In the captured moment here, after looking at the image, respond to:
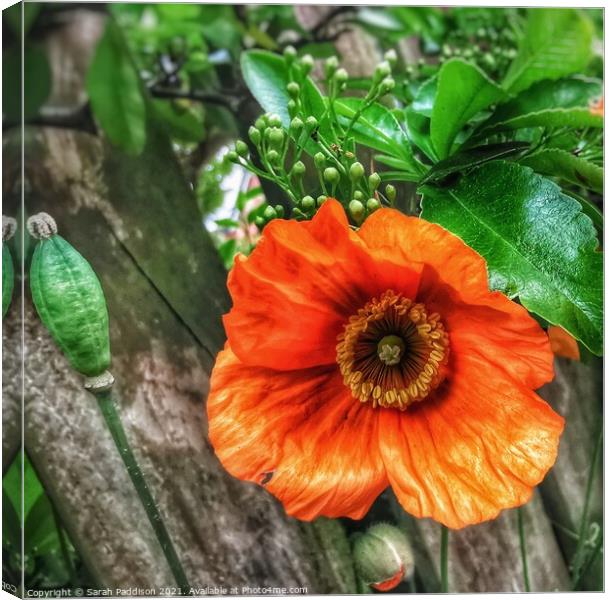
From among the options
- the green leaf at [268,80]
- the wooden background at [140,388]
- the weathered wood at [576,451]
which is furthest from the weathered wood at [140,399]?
the weathered wood at [576,451]

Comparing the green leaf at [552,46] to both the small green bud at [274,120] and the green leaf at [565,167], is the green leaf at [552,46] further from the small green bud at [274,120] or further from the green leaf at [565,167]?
the small green bud at [274,120]

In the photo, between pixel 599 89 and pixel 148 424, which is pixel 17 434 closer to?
pixel 148 424

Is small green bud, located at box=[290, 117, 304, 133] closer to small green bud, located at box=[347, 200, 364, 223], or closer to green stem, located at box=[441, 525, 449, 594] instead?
small green bud, located at box=[347, 200, 364, 223]

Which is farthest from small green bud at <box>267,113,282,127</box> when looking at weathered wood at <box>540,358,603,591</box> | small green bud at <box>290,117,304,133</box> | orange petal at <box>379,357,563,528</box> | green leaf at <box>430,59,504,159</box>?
weathered wood at <box>540,358,603,591</box>

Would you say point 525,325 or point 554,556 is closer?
point 525,325

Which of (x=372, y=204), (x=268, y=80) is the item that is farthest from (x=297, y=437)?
(x=268, y=80)

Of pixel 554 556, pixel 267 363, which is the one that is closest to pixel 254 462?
pixel 267 363

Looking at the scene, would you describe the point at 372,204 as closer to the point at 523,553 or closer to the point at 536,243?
the point at 536,243
